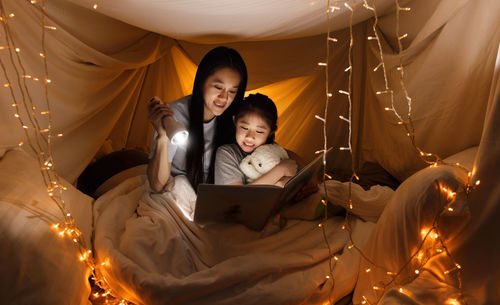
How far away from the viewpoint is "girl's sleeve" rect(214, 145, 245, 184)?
70.8 inches

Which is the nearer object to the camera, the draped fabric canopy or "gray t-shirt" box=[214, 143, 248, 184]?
the draped fabric canopy

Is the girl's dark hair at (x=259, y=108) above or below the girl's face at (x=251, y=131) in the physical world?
above

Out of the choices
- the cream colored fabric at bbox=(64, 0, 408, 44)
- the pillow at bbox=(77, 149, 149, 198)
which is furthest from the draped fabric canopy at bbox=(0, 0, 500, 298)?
→ the pillow at bbox=(77, 149, 149, 198)

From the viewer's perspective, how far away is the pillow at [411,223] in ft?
4.03

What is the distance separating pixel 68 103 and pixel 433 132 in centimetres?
153

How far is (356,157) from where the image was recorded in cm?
250

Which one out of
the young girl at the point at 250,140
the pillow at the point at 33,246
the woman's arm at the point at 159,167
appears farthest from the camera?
the young girl at the point at 250,140

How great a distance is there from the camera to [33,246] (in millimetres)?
1278

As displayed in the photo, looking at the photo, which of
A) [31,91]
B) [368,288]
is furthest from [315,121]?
[31,91]

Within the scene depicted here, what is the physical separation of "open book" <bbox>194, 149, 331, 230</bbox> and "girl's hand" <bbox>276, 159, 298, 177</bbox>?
0.37 ft

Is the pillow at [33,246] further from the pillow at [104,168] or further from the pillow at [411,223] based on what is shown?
the pillow at [411,223]

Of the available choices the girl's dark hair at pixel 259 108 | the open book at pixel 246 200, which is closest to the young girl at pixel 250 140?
the girl's dark hair at pixel 259 108

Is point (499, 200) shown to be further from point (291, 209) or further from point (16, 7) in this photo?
point (16, 7)

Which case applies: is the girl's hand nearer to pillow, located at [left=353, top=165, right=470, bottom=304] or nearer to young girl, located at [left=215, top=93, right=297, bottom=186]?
young girl, located at [left=215, top=93, right=297, bottom=186]
